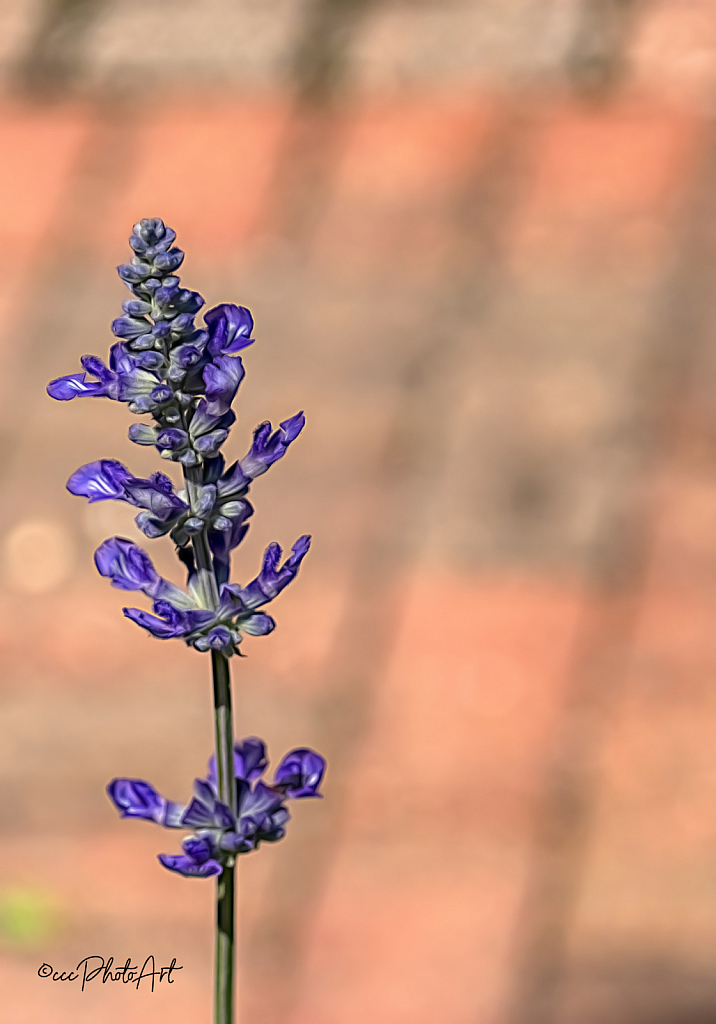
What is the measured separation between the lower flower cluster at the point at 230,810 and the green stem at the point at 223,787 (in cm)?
2

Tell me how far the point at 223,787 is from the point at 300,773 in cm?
8

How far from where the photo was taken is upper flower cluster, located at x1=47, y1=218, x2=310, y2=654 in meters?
0.55

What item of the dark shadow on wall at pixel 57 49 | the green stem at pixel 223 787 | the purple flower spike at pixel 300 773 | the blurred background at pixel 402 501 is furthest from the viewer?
the dark shadow on wall at pixel 57 49

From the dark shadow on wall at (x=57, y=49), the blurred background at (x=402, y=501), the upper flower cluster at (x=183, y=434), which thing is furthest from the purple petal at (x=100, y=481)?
the dark shadow on wall at (x=57, y=49)

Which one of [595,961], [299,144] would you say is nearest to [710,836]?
[595,961]

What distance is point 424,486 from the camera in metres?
2.03

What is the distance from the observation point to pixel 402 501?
6.61 feet

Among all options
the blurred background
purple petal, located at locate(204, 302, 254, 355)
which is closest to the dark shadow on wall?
the blurred background

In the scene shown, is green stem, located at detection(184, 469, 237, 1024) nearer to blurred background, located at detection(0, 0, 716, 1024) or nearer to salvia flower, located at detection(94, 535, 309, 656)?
salvia flower, located at detection(94, 535, 309, 656)

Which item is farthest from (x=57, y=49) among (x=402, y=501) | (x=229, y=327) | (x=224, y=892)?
(x=224, y=892)

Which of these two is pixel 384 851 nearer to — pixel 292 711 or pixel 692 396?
pixel 292 711

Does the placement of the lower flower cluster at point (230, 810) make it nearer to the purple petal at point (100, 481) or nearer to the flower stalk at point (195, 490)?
the flower stalk at point (195, 490)

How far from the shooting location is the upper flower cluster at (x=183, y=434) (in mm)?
553

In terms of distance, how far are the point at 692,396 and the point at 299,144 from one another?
0.93 metres
